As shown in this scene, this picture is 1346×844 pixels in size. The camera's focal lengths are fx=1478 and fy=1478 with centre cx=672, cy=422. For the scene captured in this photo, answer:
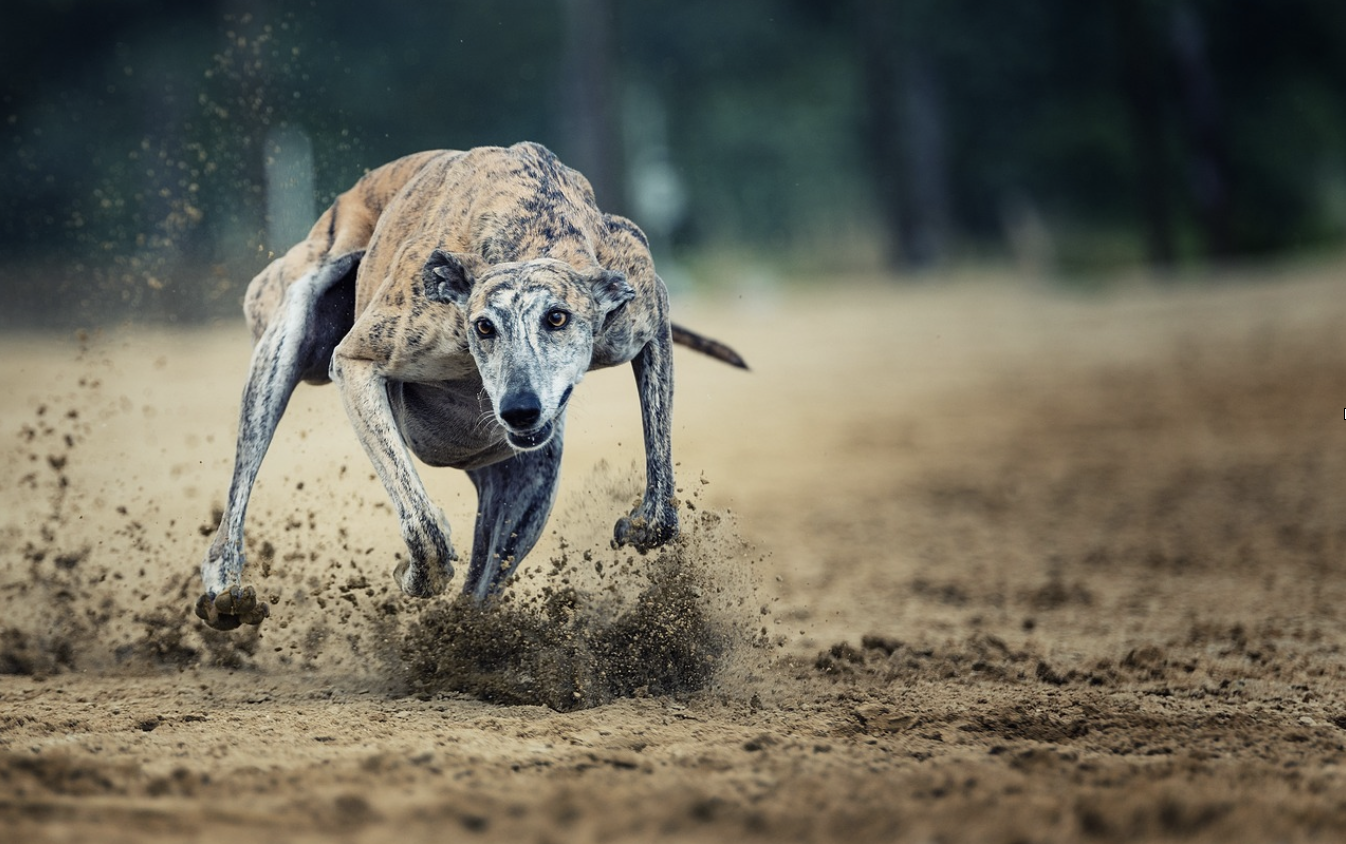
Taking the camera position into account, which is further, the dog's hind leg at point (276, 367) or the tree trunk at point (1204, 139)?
the tree trunk at point (1204, 139)

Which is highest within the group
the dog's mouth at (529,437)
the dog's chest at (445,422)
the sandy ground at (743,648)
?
the dog's chest at (445,422)

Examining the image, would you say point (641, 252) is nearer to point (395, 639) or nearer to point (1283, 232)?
point (395, 639)

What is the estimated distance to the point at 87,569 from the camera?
6.53 metres

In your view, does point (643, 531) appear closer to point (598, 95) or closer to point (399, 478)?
point (399, 478)

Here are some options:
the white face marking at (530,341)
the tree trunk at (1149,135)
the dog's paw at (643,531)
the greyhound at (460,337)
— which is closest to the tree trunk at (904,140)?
the tree trunk at (1149,135)

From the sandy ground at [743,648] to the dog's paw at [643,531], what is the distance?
307mm

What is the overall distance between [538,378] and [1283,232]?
23.5 meters

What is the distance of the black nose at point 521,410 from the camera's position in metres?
3.85

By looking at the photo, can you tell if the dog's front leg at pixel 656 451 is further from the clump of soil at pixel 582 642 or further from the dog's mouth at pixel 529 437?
the dog's mouth at pixel 529 437

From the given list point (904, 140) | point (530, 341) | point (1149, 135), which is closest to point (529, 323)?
point (530, 341)

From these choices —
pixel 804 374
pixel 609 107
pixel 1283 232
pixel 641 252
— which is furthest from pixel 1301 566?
pixel 1283 232

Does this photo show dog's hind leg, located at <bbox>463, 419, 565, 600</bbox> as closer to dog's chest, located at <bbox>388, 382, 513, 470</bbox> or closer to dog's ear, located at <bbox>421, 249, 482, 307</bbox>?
dog's chest, located at <bbox>388, 382, 513, 470</bbox>

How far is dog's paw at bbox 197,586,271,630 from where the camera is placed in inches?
178

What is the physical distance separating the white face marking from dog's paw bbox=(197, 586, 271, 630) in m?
1.11
